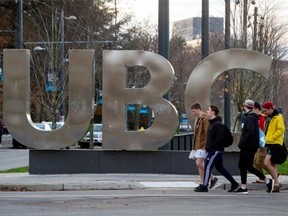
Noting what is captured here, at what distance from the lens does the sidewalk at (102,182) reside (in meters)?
16.4

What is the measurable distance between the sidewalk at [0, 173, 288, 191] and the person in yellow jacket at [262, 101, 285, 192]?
0.86 meters

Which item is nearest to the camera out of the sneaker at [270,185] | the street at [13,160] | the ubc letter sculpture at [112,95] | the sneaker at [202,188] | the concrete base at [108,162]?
the sneaker at [202,188]

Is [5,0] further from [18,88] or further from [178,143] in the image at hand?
[18,88]

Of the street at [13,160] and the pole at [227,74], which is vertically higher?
the pole at [227,74]

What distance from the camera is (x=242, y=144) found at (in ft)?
50.8

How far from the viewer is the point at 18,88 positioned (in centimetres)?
1911

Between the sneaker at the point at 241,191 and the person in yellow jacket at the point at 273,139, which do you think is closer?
the sneaker at the point at 241,191

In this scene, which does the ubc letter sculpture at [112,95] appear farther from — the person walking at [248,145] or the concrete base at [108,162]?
the person walking at [248,145]

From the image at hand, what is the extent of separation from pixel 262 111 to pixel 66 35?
3012 centimetres

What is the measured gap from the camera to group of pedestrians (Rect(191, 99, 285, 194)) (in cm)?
1541

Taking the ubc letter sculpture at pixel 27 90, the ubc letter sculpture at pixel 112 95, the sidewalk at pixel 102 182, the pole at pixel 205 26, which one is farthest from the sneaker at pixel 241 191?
the pole at pixel 205 26

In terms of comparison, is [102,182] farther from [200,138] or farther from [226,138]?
[226,138]

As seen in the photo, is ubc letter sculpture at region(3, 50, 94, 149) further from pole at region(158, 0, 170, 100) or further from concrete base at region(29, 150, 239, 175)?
pole at region(158, 0, 170, 100)

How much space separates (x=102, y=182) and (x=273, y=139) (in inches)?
152
